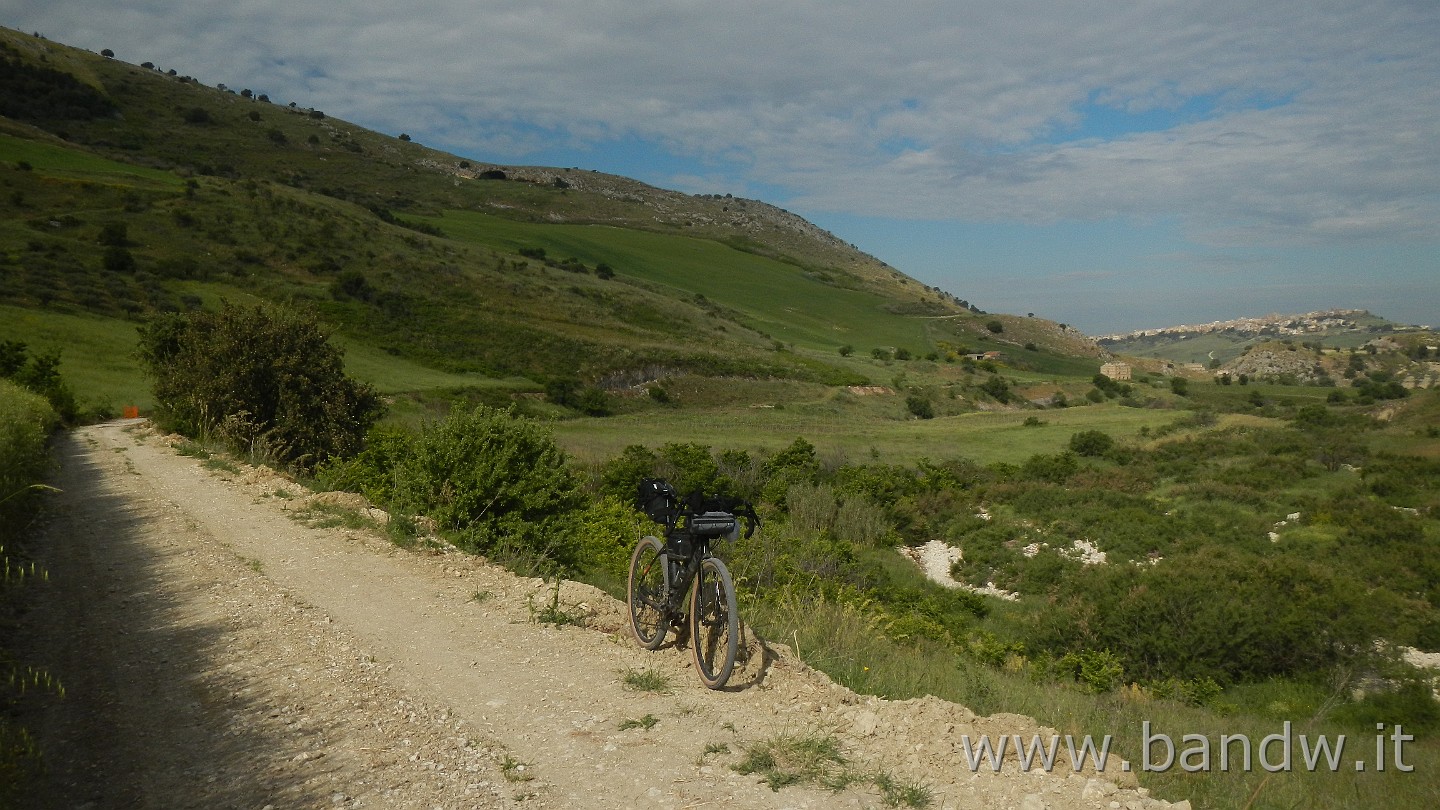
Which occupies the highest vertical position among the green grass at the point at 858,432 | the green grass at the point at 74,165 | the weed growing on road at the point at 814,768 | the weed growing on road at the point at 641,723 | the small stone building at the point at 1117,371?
the green grass at the point at 74,165

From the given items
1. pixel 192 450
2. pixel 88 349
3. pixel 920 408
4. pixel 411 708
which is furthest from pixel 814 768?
pixel 920 408

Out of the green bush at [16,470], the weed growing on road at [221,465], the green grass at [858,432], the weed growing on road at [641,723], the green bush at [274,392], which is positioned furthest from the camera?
the green grass at [858,432]

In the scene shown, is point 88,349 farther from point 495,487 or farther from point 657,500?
point 657,500

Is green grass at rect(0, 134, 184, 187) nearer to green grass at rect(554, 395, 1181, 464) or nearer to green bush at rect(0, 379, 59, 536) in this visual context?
green grass at rect(554, 395, 1181, 464)

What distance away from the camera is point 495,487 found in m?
9.30

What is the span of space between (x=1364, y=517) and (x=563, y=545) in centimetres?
2455

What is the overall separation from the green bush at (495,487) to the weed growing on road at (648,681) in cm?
331

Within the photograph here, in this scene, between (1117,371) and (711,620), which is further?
(1117,371)

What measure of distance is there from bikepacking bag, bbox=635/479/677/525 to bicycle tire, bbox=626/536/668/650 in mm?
329

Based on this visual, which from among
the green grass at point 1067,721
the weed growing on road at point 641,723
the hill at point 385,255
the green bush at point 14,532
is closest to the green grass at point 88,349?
the hill at point 385,255

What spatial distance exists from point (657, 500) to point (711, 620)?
101cm

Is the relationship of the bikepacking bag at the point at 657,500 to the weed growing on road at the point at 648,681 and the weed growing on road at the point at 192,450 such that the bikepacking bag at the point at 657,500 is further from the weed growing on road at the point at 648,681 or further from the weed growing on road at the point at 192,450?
the weed growing on road at the point at 192,450

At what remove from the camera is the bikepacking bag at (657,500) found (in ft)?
19.8

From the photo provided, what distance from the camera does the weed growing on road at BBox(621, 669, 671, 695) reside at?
18.0 feet
